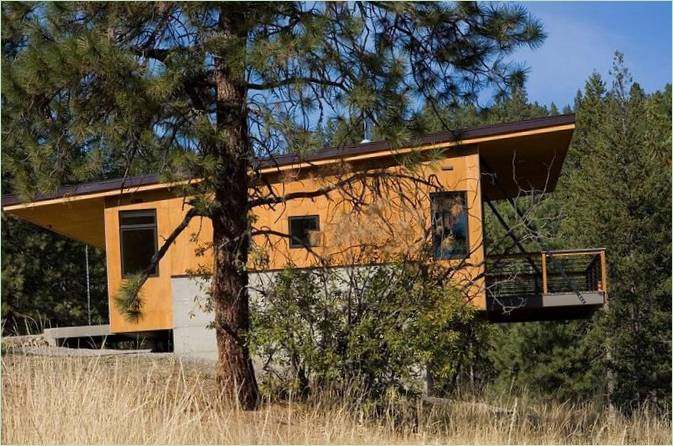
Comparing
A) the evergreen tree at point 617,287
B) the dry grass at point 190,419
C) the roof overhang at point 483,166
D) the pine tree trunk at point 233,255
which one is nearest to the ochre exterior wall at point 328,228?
the pine tree trunk at point 233,255

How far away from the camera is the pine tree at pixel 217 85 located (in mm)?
8328

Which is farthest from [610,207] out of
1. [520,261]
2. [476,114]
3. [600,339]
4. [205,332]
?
[476,114]

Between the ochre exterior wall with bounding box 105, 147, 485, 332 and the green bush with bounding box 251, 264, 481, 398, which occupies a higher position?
the ochre exterior wall with bounding box 105, 147, 485, 332

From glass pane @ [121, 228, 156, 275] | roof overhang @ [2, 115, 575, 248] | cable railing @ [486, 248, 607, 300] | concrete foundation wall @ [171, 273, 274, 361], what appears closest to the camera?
roof overhang @ [2, 115, 575, 248]

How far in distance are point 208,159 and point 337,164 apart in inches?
92.4

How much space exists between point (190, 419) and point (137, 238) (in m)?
12.7

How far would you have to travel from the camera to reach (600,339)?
32281mm

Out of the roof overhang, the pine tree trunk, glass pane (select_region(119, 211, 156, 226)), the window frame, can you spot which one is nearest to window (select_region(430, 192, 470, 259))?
the roof overhang

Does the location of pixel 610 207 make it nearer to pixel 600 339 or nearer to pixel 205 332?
pixel 600 339

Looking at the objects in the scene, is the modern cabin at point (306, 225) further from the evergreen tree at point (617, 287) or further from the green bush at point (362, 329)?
the evergreen tree at point (617, 287)

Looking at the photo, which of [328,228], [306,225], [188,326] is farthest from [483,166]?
[328,228]

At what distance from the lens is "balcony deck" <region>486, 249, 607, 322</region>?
18.1 metres

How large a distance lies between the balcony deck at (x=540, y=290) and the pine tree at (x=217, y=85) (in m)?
7.26

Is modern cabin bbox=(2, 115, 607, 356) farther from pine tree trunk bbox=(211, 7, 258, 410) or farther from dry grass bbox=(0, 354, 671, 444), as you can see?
dry grass bbox=(0, 354, 671, 444)
